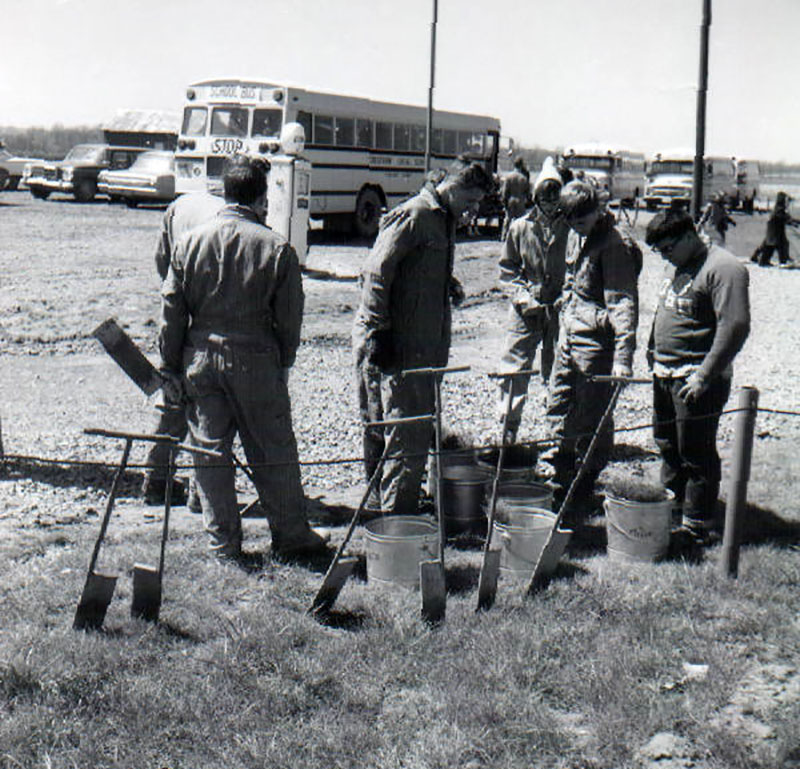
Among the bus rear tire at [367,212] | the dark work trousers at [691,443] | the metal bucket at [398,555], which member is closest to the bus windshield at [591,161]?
the bus rear tire at [367,212]

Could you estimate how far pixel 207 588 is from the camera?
4.67m

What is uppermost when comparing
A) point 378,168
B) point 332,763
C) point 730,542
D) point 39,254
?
point 378,168

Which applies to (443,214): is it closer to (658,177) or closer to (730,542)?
(730,542)

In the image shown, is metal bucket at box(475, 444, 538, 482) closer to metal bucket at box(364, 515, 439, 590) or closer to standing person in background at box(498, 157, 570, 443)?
standing person in background at box(498, 157, 570, 443)

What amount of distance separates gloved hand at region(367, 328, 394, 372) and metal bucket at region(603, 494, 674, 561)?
1.30m

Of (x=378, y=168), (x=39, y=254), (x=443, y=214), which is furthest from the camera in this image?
(x=378, y=168)

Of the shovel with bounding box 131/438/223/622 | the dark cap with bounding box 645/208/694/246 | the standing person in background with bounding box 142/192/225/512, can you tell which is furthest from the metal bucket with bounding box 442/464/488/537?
the shovel with bounding box 131/438/223/622

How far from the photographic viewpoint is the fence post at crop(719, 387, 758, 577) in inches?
189

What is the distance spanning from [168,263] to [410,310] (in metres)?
1.36

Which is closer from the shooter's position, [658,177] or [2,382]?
[2,382]

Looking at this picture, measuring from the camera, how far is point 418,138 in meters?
24.0

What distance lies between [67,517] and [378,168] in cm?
1752

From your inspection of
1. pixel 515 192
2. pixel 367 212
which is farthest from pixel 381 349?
pixel 367 212

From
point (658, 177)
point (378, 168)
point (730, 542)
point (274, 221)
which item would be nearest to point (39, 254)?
point (274, 221)
